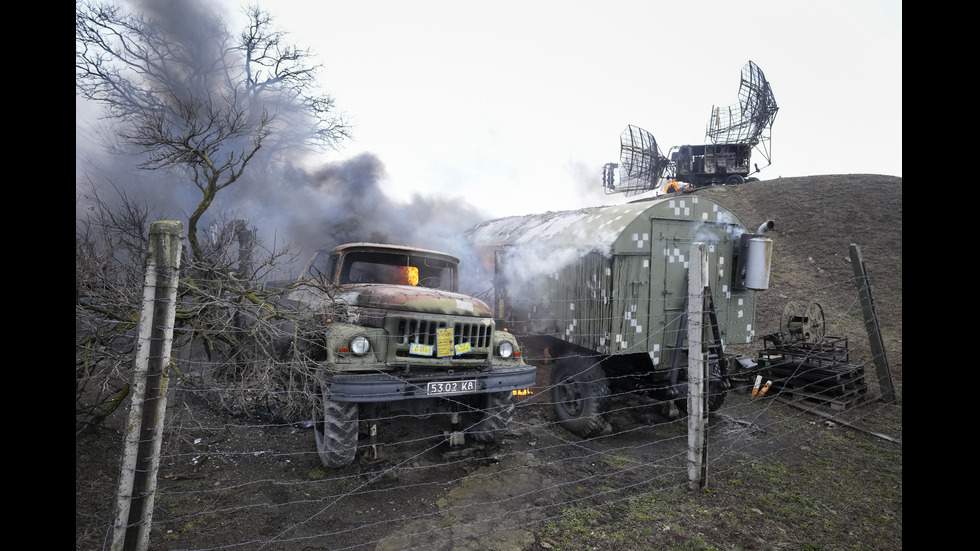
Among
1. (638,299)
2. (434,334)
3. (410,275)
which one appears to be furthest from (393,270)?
(638,299)

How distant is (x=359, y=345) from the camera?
4.37 metres

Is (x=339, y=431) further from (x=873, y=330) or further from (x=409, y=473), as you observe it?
(x=873, y=330)

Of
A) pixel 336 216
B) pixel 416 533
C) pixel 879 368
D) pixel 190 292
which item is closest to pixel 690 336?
pixel 416 533

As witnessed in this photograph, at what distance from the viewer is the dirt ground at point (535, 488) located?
3.62m

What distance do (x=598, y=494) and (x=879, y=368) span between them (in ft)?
18.8

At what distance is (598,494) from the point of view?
14.5 feet

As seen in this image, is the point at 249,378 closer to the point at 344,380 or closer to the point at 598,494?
the point at 344,380

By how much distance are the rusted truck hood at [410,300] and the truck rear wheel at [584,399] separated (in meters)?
1.87

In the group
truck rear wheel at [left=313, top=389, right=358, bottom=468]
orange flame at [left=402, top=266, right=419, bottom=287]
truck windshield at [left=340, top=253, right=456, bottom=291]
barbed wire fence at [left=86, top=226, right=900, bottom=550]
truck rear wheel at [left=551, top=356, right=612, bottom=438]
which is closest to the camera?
barbed wire fence at [left=86, top=226, right=900, bottom=550]

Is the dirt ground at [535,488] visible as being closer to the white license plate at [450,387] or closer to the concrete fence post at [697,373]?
the concrete fence post at [697,373]

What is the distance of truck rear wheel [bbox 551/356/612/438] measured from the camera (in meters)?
6.07

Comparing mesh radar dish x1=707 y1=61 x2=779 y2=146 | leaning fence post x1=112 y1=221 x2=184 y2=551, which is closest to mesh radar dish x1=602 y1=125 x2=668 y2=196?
mesh radar dish x1=707 y1=61 x2=779 y2=146

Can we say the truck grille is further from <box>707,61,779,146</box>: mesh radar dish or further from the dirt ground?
Answer: <box>707,61,779,146</box>: mesh radar dish

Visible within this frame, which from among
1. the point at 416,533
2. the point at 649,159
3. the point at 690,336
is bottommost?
the point at 416,533
